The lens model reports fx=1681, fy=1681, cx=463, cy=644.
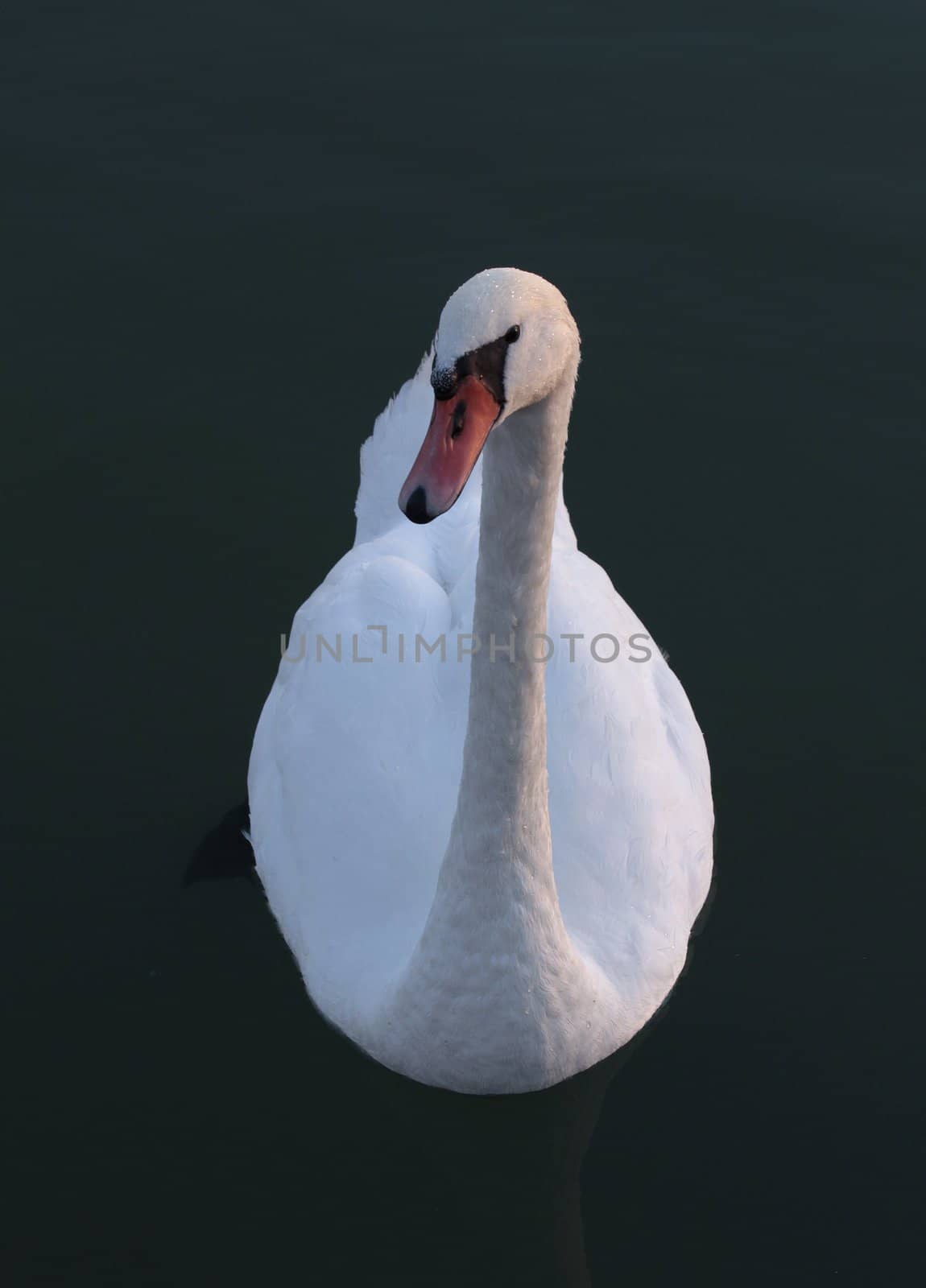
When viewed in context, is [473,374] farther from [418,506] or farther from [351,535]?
[351,535]

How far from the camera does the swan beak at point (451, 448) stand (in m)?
3.81

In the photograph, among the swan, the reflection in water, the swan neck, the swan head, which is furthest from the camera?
the reflection in water

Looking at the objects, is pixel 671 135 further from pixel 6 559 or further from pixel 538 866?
pixel 538 866

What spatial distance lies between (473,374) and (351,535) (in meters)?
4.43

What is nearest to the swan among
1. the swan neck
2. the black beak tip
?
the swan neck

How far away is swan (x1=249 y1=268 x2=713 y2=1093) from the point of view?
4.82 m

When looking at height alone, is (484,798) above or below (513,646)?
below

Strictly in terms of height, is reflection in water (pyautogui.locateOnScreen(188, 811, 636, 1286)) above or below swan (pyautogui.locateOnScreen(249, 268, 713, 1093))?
below

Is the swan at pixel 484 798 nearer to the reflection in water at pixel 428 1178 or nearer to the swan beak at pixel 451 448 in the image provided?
the reflection in water at pixel 428 1178

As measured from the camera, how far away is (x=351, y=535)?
26.9 feet

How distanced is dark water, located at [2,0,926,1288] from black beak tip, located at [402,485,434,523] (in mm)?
2784

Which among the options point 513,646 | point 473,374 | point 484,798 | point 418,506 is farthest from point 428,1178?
point 473,374

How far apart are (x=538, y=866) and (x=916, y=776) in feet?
8.09

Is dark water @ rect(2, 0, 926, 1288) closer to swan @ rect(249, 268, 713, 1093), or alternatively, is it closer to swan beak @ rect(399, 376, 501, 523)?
swan @ rect(249, 268, 713, 1093)
